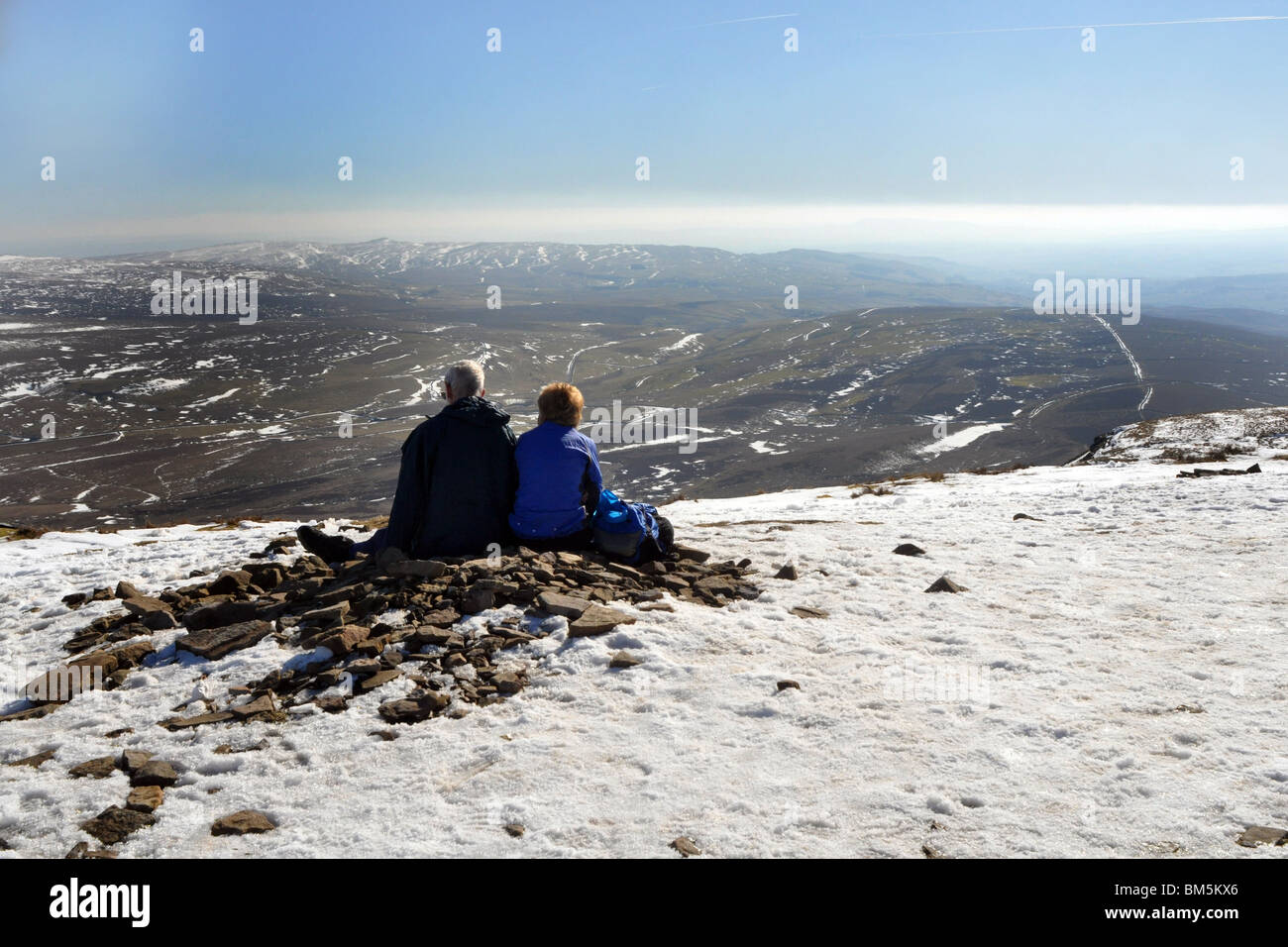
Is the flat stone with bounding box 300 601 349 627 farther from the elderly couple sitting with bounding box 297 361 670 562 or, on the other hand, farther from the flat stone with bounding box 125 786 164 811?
the flat stone with bounding box 125 786 164 811

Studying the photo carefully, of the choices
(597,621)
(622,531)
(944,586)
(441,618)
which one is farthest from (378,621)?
(944,586)

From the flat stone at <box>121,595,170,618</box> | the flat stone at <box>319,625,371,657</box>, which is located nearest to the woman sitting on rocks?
the flat stone at <box>319,625,371,657</box>

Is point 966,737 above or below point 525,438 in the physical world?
below

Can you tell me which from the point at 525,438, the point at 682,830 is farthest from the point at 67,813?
the point at 525,438

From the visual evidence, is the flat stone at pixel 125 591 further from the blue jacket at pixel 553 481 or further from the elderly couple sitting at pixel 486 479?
the blue jacket at pixel 553 481

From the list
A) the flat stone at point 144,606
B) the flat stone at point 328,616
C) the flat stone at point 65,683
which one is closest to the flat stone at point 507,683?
the flat stone at point 328,616
